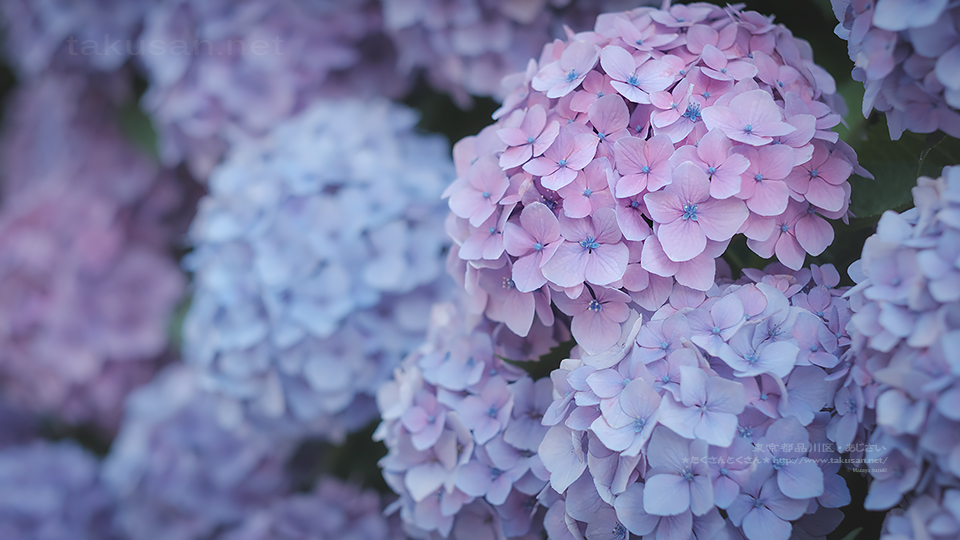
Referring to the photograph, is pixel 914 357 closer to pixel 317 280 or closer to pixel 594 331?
pixel 594 331

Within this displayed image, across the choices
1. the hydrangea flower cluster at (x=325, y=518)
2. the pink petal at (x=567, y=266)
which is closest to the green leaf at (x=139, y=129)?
the hydrangea flower cluster at (x=325, y=518)

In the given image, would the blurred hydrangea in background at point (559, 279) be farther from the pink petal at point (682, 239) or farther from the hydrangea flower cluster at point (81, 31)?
the hydrangea flower cluster at point (81, 31)

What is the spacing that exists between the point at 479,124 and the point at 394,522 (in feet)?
1.98

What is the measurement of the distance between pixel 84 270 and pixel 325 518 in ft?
2.21

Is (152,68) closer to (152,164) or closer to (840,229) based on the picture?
(152,164)

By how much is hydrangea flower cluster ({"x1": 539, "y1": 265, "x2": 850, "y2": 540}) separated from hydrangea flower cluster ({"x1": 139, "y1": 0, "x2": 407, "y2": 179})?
2.33 ft

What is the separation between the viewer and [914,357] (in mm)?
362

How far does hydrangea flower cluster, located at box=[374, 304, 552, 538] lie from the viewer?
51 cm

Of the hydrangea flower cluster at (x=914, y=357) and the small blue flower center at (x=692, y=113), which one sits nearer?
the hydrangea flower cluster at (x=914, y=357)

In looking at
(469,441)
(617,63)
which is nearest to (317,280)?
(469,441)

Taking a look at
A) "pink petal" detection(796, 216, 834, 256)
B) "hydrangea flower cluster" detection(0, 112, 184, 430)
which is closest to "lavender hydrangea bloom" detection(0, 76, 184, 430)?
"hydrangea flower cluster" detection(0, 112, 184, 430)

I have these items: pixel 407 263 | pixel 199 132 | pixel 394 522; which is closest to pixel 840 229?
pixel 407 263

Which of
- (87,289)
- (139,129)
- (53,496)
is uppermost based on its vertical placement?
(139,129)

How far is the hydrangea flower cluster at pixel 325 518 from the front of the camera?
2.60 ft
